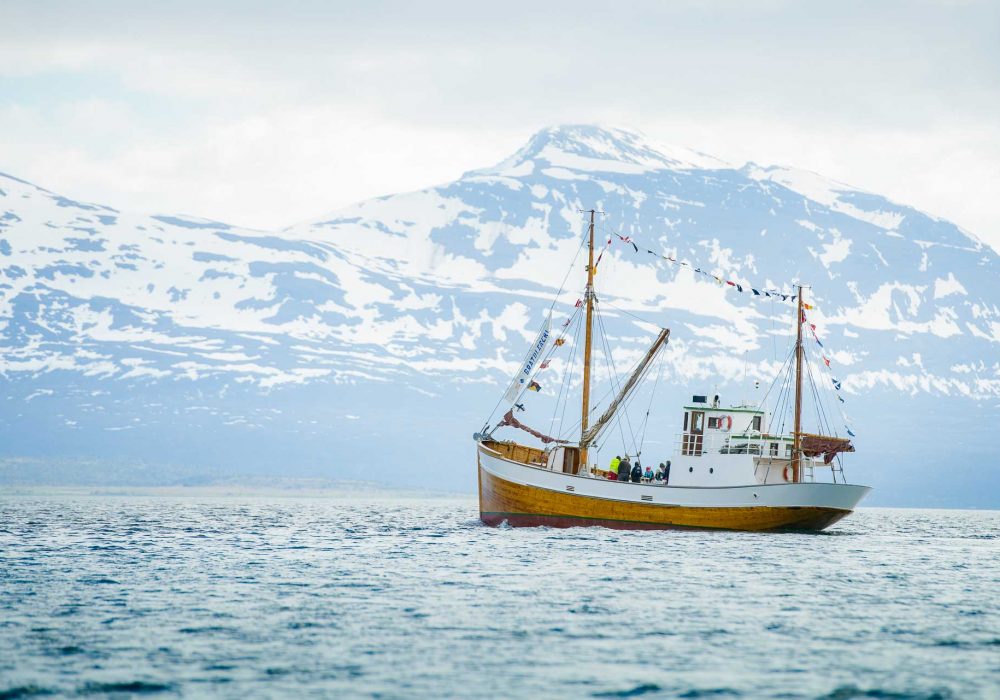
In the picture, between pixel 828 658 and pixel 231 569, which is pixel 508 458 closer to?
pixel 231 569

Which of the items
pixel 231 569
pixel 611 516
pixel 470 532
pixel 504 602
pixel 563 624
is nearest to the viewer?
pixel 563 624

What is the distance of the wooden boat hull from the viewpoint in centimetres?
8438

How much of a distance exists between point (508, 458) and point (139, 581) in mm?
37429

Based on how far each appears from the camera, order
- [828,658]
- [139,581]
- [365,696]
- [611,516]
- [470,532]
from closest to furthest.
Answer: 1. [365,696]
2. [828,658]
3. [139,581]
4. [611,516]
5. [470,532]

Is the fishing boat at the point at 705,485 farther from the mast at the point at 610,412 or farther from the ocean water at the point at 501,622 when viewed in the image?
the ocean water at the point at 501,622

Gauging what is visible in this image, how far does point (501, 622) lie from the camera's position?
4222 centimetres

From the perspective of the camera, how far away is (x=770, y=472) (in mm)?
86188

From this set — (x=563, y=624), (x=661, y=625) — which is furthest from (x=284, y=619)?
(x=661, y=625)

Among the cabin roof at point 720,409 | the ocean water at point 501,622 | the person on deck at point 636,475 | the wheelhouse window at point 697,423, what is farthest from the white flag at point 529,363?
the ocean water at point 501,622

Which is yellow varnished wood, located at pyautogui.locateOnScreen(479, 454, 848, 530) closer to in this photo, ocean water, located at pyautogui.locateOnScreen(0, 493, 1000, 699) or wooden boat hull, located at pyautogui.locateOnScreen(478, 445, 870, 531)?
wooden boat hull, located at pyautogui.locateOnScreen(478, 445, 870, 531)

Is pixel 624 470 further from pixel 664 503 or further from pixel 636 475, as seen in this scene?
pixel 664 503

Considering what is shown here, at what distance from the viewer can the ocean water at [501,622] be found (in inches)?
1272

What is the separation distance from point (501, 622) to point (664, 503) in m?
43.3

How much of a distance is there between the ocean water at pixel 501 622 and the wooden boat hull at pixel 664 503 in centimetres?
890
